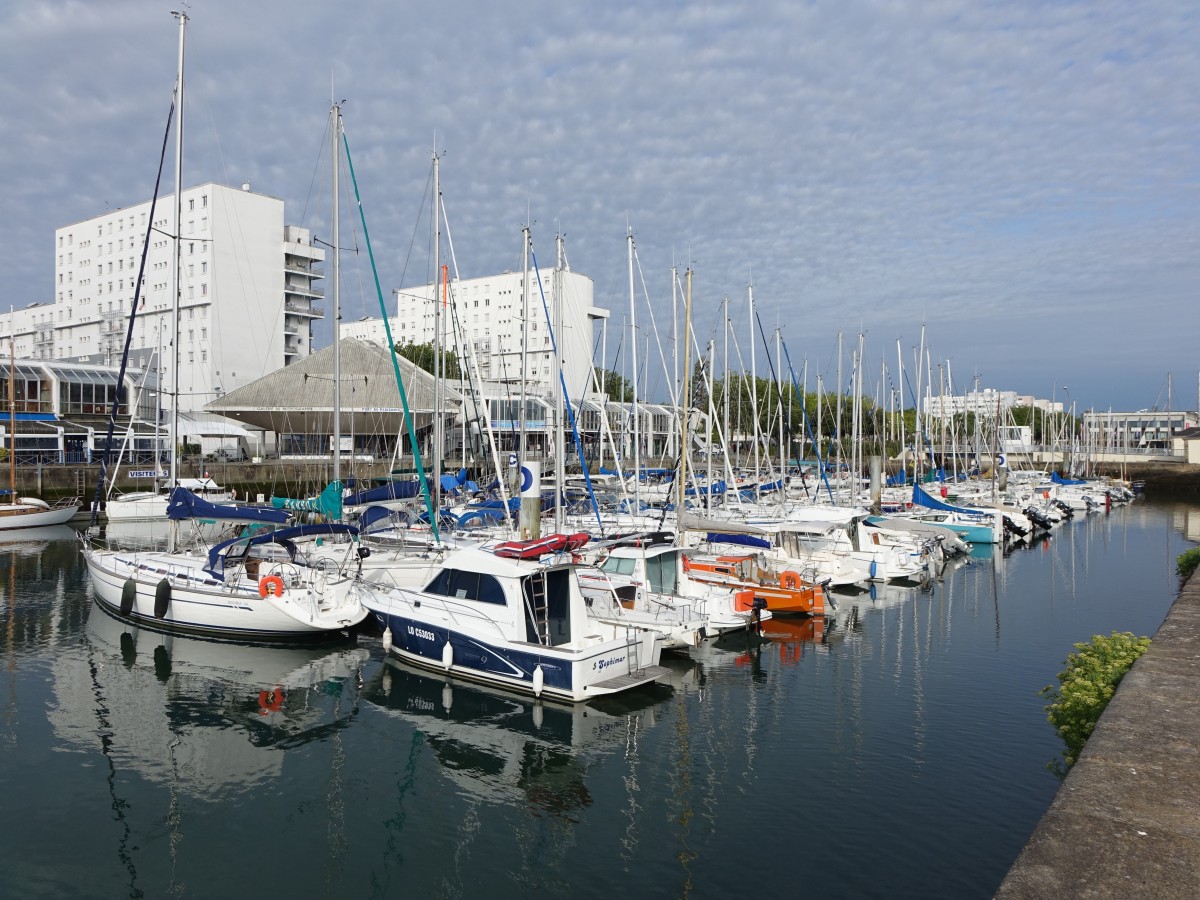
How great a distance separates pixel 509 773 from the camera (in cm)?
1462

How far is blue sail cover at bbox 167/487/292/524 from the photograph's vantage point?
2567cm

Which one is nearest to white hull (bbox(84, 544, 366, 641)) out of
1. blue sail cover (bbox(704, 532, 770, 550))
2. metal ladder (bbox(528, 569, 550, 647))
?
metal ladder (bbox(528, 569, 550, 647))

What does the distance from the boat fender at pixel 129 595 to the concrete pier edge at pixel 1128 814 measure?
79.2 ft

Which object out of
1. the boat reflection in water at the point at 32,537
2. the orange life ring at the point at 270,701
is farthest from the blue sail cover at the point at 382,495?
the boat reflection in water at the point at 32,537

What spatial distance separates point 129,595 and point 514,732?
560 inches

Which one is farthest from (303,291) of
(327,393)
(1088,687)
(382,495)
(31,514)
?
(1088,687)

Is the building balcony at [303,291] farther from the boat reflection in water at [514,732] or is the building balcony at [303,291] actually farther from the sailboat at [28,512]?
the boat reflection in water at [514,732]

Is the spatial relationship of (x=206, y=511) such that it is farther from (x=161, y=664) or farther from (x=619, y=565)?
(x=619, y=565)

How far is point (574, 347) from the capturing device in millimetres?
129000

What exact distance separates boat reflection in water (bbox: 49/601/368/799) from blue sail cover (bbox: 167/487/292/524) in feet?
12.1

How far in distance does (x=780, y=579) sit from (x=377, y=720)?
46.8 ft

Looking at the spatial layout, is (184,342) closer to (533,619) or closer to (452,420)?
(452,420)

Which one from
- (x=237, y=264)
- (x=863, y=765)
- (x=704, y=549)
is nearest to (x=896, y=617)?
(x=704, y=549)

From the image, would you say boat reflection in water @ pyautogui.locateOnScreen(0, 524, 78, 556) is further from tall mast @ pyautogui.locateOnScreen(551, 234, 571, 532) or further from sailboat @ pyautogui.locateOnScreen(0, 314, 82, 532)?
tall mast @ pyautogui.locateOnScreen(551, 234, 571, 532)
